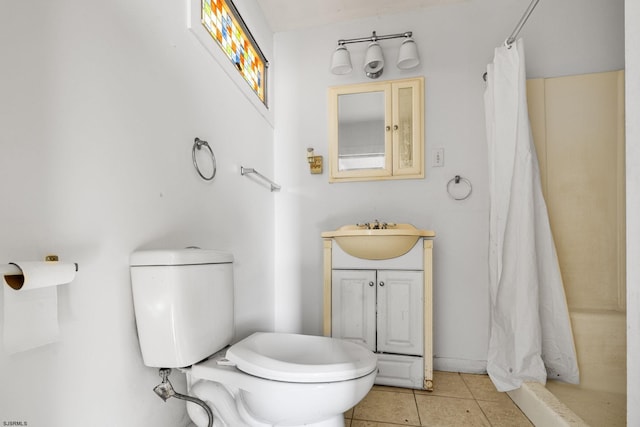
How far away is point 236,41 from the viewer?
1.57 meters

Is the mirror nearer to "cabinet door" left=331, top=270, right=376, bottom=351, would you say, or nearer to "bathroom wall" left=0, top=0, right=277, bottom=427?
"cabinet door" left=331, top=270, right=376, bottom=351

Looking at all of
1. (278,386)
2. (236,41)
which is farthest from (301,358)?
(236,41)

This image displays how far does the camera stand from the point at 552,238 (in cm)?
151

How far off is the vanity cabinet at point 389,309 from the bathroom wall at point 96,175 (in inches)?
30.3

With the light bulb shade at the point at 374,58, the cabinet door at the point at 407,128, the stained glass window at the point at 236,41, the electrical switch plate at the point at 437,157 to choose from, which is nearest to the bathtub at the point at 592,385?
the electrical switch plate at the point at 437,157

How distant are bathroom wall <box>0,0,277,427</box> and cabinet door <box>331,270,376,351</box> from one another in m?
0.76

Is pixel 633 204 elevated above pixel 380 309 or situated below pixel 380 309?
above

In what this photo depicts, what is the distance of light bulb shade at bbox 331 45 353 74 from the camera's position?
181 cm

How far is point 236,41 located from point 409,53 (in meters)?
0.99

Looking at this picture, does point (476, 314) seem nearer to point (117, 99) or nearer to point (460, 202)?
point (460, 202)

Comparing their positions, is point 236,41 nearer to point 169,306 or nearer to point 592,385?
point 169,306

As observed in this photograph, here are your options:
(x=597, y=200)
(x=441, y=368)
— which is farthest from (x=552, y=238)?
(x=441, y=368)

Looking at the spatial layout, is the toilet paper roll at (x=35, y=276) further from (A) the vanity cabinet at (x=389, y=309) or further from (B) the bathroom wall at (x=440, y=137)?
(B) the bathroom wall at (x=440, y=137)

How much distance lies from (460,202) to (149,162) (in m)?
1.65
